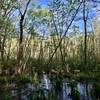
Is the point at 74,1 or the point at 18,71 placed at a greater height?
the point at 74,1

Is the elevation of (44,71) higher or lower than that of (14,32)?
lower

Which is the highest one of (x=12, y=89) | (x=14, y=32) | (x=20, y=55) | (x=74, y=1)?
(x=74, y=1)

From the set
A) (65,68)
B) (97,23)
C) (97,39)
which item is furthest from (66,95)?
(97,39)

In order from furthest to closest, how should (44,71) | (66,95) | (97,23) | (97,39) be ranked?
(97,39)
(97,23)
(44,71)
(66,95)

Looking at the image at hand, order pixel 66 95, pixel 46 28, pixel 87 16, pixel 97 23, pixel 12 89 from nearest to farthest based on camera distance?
pixel 66 95
pixel 12 89
pixel 87 16
pixel 46 28
pixel 97 23

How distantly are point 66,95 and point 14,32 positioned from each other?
2446 centimetres

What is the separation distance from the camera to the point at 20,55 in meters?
23.4

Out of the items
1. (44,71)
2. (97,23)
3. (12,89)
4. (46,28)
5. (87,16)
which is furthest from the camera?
(97,23)

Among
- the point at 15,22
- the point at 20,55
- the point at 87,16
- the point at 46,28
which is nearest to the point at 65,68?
the point at 20,55

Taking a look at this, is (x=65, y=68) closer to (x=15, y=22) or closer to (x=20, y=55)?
(x=20, y=55)

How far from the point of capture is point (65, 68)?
2845 cm

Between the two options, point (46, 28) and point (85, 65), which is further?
point (46, 28)

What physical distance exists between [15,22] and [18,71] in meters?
17.1

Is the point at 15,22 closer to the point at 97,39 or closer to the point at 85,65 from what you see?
the point at 85,65
